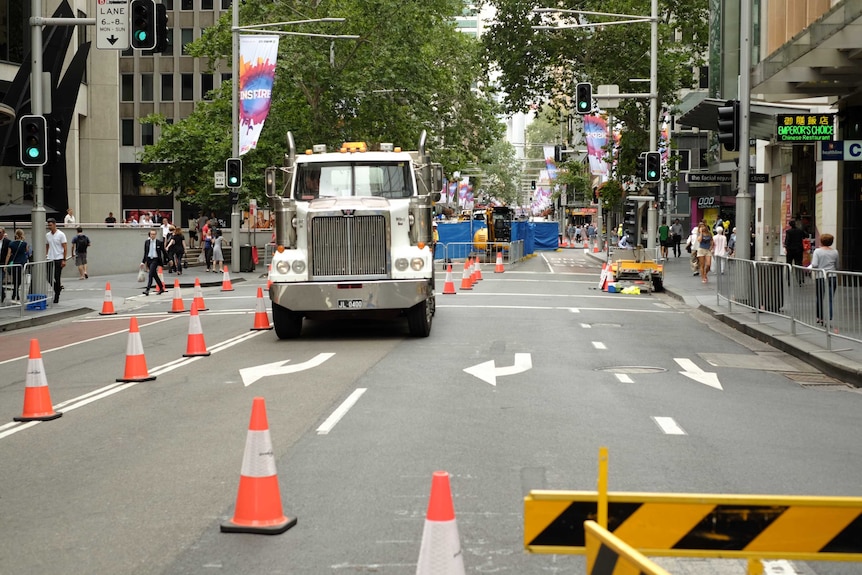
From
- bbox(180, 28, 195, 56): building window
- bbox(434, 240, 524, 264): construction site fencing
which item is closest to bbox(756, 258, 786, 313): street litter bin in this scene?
bbox(434, 240, 524, 264): construction site fencing

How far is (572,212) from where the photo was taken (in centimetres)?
13112

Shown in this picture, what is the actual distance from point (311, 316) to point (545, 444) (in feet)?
32.0

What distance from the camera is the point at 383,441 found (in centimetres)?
959

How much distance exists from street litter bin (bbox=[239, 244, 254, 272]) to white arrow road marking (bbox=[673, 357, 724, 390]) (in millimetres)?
32030

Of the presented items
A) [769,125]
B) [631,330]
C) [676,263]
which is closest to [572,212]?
[676,263]

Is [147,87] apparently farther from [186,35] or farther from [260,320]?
[260,320]

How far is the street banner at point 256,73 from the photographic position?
3669cm

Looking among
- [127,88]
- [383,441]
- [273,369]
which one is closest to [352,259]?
[273,369]

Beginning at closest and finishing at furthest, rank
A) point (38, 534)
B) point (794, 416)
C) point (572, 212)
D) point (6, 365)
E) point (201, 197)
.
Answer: point (38, 534) → point (794, 416) → point (6, 365) → point (201, 197) → point (572, 212)

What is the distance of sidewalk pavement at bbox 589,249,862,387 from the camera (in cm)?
1493

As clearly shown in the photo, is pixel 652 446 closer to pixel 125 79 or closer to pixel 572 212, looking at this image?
pixel 125 79

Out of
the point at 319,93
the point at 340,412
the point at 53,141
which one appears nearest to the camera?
the point at 340,412

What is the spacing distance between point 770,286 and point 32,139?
15.3m

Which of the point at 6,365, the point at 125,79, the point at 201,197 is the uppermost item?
the point at 125,79
